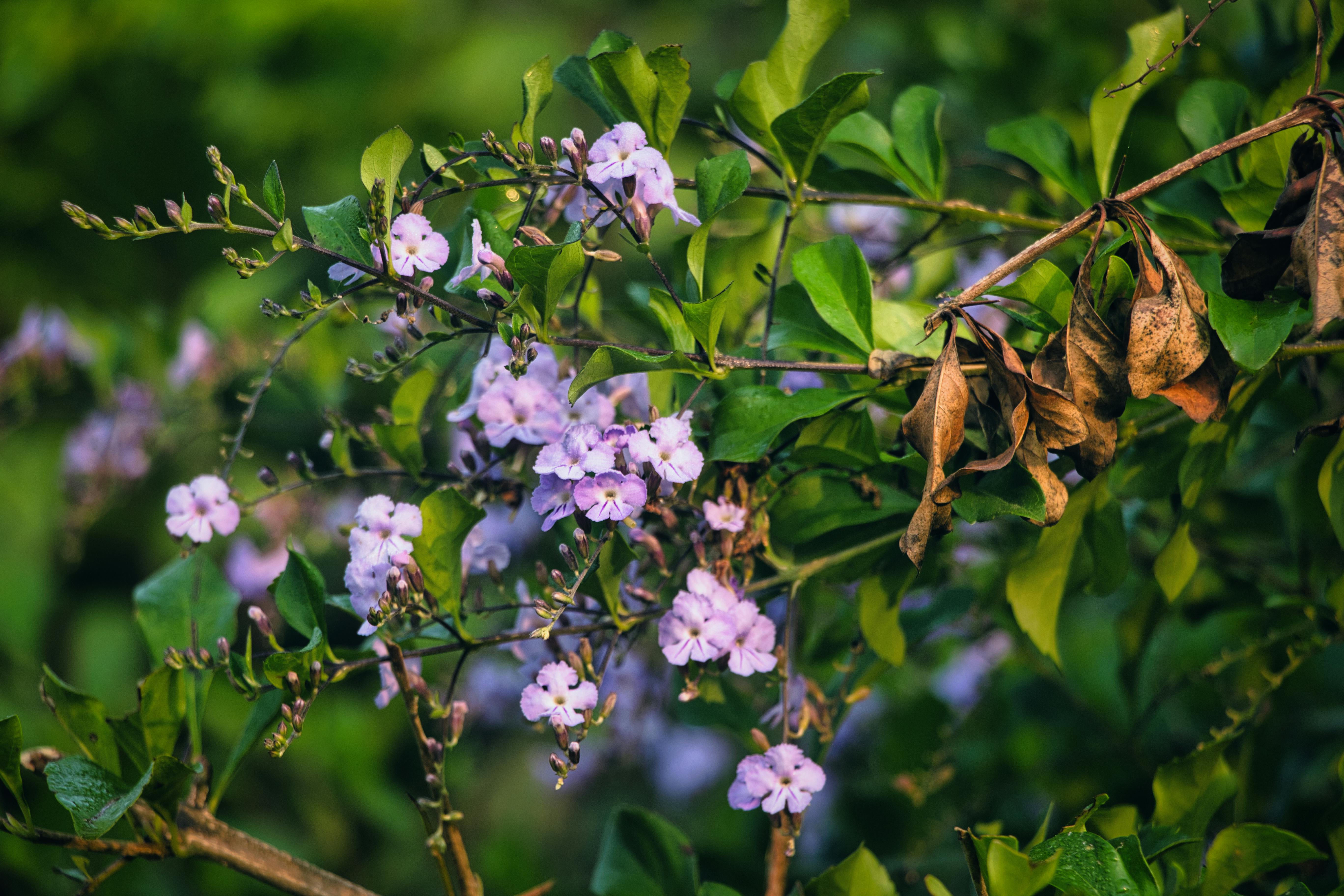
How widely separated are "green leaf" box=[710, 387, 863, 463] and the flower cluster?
79mm

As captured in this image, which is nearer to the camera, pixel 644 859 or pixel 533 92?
pixel 533 92

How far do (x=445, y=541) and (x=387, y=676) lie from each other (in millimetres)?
106

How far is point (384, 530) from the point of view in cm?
57

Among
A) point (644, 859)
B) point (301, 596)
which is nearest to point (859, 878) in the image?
point (644, 859)

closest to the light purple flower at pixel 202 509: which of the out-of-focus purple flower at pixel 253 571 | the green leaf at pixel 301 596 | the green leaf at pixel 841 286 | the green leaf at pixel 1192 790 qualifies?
the green leaf at pixel 301 596

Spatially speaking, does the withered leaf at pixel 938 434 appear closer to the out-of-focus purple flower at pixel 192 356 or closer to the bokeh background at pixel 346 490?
the bokeh background at pixel 346 490

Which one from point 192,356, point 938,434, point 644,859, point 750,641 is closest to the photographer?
point 938,434

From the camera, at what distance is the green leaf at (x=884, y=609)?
2.01 ft

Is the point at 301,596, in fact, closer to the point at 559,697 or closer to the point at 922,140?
the point at 559,697

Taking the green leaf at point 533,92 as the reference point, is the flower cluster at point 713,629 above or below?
below

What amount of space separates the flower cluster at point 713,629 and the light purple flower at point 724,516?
0.03 m

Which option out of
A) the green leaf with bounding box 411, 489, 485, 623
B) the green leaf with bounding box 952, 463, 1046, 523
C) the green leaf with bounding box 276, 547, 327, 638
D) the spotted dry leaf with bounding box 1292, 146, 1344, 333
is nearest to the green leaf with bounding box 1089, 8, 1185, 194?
the spotted dry leaf with bounding box 1292, 146, 1344, 333

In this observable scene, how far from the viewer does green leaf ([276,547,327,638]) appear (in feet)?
1.88

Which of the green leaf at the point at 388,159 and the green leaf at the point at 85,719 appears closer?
the green leaf at the point at 388,159
